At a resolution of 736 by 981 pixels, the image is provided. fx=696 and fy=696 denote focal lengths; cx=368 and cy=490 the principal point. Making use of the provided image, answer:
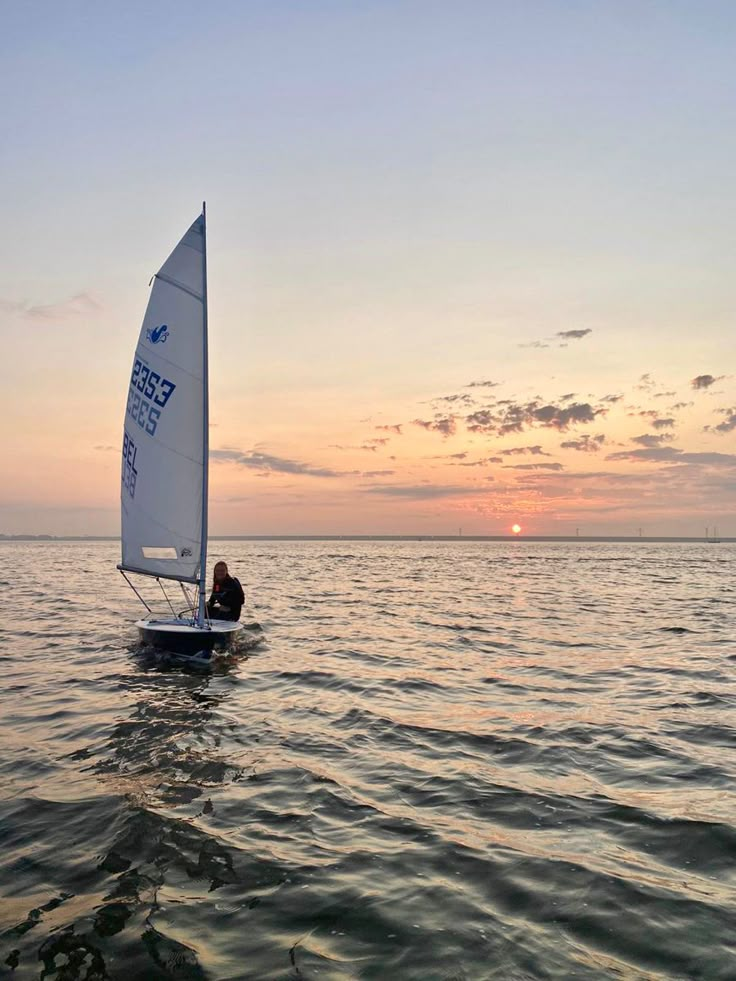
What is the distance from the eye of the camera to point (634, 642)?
21844mm

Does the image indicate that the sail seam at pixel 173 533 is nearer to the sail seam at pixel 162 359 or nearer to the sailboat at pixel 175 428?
the sailboat at pixel 175 428

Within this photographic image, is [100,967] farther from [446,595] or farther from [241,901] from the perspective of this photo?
[446,595]

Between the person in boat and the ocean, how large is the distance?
9.36 ft

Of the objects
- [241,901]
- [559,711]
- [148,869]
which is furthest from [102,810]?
[559,711]

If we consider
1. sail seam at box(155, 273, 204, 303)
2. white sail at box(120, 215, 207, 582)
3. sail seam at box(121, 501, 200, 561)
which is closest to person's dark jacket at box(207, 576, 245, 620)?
white sail at box(120, 215, 207, 582)

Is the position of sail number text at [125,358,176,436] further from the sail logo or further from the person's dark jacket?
the person's dark jacket

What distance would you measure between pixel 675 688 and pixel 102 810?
11.9 m

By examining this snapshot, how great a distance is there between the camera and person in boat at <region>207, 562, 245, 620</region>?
2048 centimetres

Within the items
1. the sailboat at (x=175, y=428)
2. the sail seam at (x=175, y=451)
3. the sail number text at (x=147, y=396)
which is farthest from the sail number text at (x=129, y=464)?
the sail seam at (x=175, y=451)

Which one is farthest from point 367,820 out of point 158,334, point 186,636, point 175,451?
point 158,334

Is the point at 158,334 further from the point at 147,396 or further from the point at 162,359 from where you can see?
the point at 147,396

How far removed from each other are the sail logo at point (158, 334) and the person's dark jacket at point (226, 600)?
7221mm

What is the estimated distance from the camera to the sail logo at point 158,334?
18.6 metres

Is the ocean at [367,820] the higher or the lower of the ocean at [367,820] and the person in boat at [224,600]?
the lower
